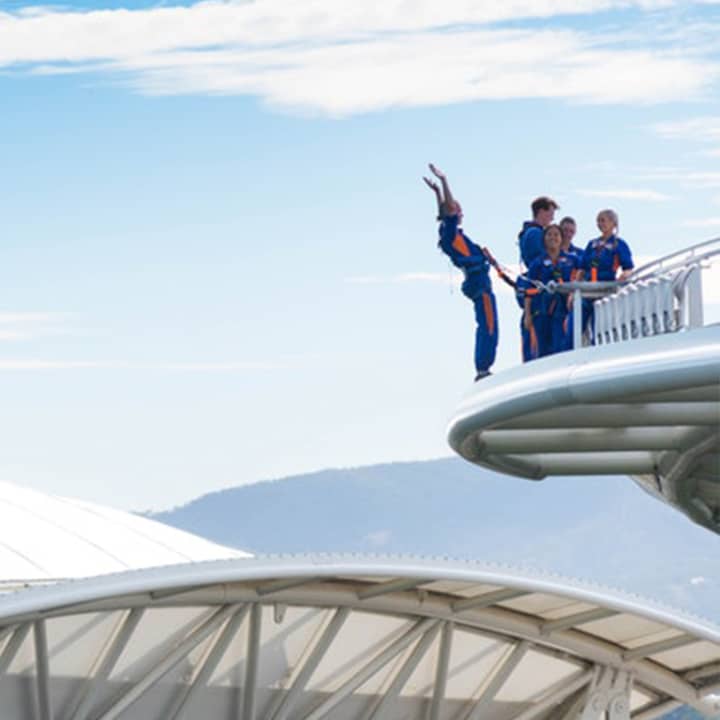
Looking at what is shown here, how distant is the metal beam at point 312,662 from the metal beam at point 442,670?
2.17 meters

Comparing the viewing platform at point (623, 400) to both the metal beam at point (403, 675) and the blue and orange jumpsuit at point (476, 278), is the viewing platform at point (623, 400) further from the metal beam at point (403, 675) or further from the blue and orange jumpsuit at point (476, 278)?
the metal beam at point (403, 675)

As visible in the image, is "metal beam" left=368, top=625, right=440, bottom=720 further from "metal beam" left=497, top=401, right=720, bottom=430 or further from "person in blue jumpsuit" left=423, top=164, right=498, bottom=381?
"metal beam" left=497, top=401, right=720, bottom=430

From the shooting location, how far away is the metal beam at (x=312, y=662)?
39.8 metres

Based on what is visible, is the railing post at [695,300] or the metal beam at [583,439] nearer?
the railing post at [695,300]

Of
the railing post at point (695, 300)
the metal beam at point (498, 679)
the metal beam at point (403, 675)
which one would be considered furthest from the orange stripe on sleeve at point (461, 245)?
the metal beam at point (498, 679)

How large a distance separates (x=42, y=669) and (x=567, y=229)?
1451 cm

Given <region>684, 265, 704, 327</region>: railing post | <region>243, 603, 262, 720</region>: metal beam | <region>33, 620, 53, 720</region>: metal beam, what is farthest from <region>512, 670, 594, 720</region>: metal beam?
<region>684, 265, 704, 327</region>: railing post

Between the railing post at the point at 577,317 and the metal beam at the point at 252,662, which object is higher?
the railing post at the point at 577,317

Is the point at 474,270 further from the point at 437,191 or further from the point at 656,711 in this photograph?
the point at 656,711

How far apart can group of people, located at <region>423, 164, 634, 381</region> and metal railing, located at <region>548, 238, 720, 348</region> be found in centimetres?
16

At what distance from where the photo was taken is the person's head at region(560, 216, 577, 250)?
25516 millimetres

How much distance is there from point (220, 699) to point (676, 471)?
A: 15.1 meters

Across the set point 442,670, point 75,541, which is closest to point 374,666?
point 442,670

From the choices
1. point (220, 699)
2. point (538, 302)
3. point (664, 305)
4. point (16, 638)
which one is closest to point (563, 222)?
point (538, 302)
